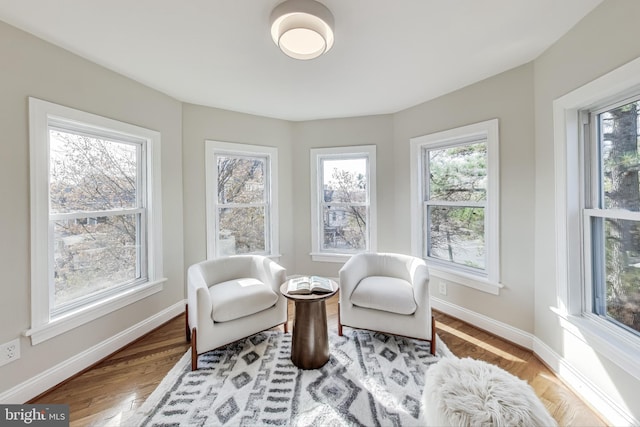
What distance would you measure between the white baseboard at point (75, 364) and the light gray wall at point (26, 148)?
1.4 inches

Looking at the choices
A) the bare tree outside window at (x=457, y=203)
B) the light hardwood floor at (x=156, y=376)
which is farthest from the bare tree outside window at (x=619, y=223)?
the bare tree outside window at (x=457, y=203)

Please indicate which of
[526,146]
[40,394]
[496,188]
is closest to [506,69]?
[526,146]

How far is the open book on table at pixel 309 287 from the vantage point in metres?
2.01

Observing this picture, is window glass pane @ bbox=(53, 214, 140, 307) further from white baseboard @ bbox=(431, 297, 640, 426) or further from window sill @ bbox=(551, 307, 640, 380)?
window sill @ bbox=(551, 307, 640, 380)

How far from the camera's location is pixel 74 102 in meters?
1.93

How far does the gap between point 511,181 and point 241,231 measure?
9.57ft

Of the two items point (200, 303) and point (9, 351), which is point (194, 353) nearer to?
→ point (200, 303)

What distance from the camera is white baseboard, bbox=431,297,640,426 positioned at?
1459mm

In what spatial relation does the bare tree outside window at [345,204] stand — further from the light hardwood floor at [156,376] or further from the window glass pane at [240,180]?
the light hardwood floor at [156,376]

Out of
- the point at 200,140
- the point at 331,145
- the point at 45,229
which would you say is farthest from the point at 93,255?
the point at 331,145

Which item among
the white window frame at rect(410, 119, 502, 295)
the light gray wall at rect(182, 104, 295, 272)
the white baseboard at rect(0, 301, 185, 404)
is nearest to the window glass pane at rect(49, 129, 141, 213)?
the light gray wall at rect(182, 104, 295, 272)

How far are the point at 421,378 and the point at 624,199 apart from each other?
1.65 metres

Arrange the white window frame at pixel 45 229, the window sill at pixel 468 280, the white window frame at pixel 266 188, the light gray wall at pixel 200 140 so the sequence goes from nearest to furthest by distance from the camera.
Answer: the white window frame at pixel 45 229 → the window sill at pixel 468 280 → the light gray wall at pixel 200 140 → the white window frame at pixel 266 188

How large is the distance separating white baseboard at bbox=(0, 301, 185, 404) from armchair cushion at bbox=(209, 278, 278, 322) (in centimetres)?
77
